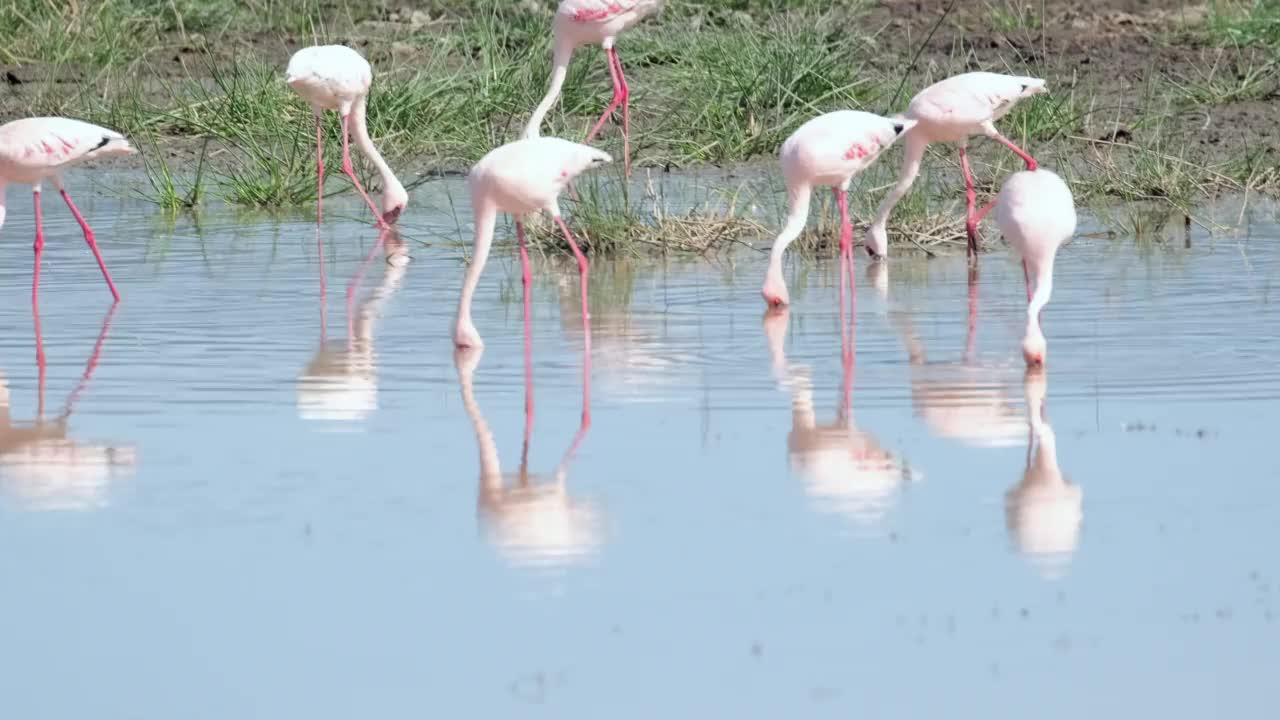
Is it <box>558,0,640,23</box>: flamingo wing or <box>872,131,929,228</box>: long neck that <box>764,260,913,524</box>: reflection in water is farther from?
<box>558,0,640,23</box>: flamingo wing

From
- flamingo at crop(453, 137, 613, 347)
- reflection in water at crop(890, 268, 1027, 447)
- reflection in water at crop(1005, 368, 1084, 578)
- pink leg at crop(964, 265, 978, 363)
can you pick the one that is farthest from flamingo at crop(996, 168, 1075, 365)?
reflection in water at crop(1005, 368, 1084, 578)

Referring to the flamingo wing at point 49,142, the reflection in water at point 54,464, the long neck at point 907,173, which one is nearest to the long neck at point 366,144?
the flamingo wing at point 49,142

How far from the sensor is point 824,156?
8.98 metres

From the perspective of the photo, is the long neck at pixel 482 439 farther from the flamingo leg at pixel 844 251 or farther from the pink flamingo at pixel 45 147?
the pink flamingo at pixel 45 147

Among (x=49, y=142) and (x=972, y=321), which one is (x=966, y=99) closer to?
(x=972, y=321)

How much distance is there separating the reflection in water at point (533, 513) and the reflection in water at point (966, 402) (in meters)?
1.04

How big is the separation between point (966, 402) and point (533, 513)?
71.1 inches

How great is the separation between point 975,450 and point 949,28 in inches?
423

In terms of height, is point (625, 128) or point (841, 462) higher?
point (625, 128)

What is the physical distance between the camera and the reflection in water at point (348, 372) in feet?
22.9

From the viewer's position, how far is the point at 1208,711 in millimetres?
4105

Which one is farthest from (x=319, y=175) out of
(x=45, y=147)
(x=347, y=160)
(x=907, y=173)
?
(x=907, y=173)

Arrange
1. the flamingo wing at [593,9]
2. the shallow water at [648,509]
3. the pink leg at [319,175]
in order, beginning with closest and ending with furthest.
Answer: the shallow water at [648,509] < the pink leg at [319,175] < the flamingo wing at [593,9]

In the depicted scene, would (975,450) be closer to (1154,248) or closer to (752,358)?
(752,358)
